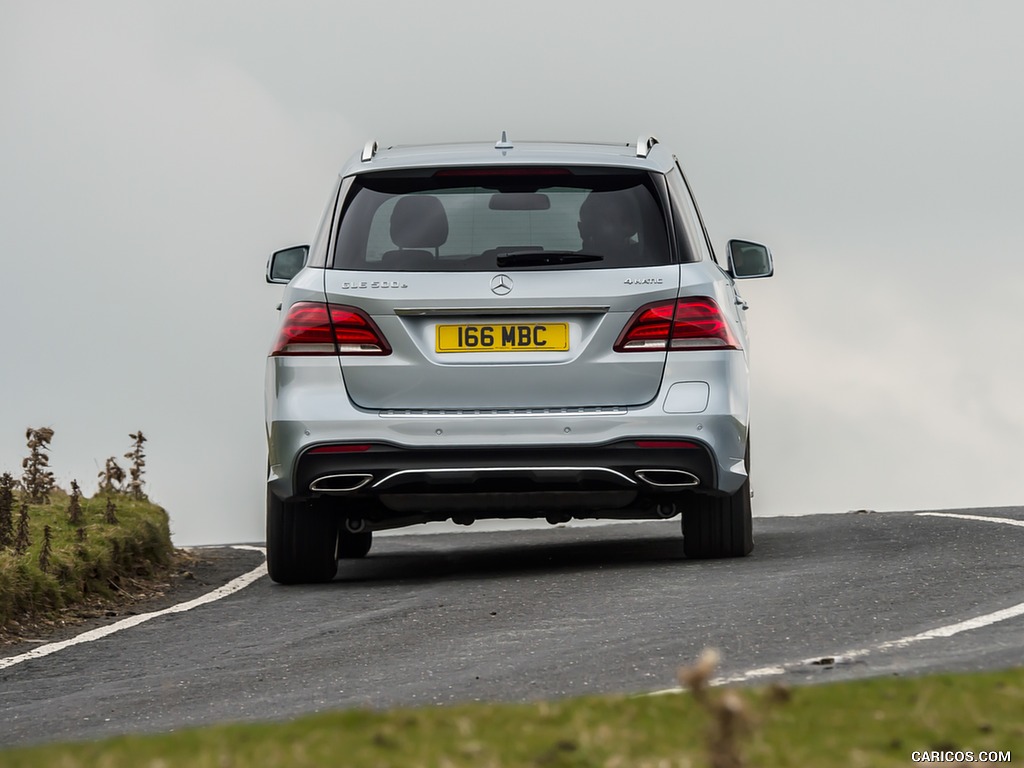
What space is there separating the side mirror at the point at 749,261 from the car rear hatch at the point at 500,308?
3.91 feet

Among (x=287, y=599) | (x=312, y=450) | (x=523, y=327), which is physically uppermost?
A: (x=523, y=327)

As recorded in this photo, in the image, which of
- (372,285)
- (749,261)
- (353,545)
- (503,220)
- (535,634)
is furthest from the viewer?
(353,545)

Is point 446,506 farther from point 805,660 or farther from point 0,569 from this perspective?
point 805,660

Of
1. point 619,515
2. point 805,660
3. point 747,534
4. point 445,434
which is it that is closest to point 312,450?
point 445,434

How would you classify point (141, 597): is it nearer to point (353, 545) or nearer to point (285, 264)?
point (353, 545)

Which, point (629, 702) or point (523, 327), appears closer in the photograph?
point (629, 702)

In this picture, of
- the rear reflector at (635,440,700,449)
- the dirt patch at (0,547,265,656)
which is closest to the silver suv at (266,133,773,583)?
the rear reflector at (635,440,700,449)

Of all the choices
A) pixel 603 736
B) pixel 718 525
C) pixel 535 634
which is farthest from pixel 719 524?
pixel 603 736

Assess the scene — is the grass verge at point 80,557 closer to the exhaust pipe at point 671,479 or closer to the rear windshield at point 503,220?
the rear windshield at point 503,220

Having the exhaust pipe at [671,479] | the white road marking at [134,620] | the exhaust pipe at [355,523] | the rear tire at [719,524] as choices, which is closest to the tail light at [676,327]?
the exhaust pipe at [671,479]

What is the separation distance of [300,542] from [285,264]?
156 cm

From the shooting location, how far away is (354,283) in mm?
8398

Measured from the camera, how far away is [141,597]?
10.2 metres

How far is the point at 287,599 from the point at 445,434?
1342mm
